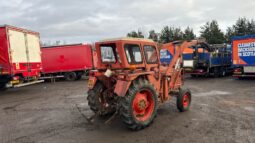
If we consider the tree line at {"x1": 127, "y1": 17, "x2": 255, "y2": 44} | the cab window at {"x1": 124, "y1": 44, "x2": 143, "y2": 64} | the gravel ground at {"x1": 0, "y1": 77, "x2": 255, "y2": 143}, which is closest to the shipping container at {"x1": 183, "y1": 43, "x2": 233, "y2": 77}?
the gravel ground at {"x1": 0, "y1": 77, "x2": 255, "y2": 143}

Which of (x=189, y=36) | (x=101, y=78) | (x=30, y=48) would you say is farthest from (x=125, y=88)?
(x=189, y=36)

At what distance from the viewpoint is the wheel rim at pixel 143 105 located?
5852 millimetres

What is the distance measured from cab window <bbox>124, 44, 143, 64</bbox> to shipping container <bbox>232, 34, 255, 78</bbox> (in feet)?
37.6

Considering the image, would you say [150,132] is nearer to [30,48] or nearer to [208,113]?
[208,113]

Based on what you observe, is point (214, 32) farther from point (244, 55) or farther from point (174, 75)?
point (174, 75)

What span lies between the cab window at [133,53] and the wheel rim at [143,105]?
0.86m

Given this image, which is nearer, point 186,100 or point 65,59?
point 186,100

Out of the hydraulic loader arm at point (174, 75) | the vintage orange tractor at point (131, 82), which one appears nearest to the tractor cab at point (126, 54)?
the vintage orange tractor at point (131, 82)

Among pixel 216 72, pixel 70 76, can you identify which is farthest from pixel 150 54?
pixel 70 76

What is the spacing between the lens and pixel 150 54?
6617 millimetres

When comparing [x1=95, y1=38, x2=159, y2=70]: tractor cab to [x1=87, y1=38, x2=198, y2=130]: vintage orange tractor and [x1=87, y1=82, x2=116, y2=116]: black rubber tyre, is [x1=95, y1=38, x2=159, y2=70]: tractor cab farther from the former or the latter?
[x1=87, y1=82, x2=116, y2=116]: black rubber tyre

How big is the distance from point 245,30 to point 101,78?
1668 inches

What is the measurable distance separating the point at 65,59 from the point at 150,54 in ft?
48.8

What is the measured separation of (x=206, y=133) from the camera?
5.39 m
